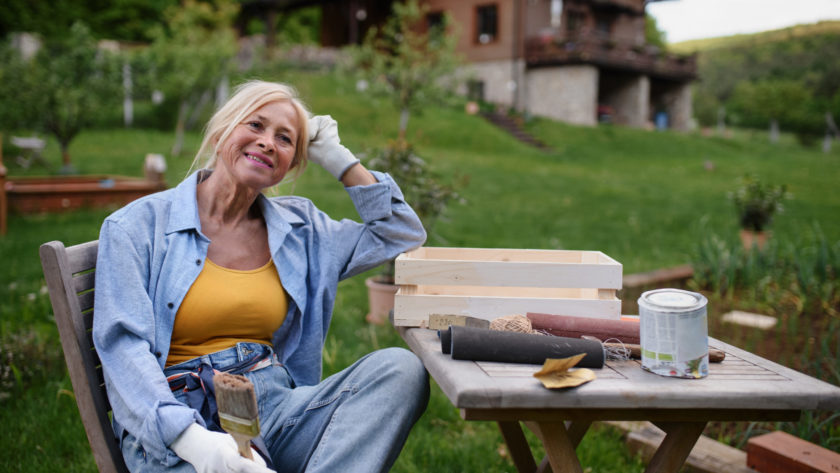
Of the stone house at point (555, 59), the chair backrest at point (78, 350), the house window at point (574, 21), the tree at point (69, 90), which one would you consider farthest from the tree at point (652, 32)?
the chair backrest at point (78, 350)

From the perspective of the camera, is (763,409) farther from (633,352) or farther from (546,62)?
(546,62)

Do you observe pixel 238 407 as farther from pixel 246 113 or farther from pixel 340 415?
pixel 246 113

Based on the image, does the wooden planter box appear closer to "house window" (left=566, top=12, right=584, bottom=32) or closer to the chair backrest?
the chair backrest

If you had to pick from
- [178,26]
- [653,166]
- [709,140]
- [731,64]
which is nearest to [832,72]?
[731,64]

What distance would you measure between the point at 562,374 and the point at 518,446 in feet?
3.06

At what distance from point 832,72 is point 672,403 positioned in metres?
53.4

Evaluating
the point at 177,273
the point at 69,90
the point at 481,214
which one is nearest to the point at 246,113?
the point at 177,273

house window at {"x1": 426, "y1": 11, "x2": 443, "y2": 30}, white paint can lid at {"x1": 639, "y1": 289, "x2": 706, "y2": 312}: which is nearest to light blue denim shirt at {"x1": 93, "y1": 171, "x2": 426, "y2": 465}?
white paint can lid at {"x1": 639, "y1": 289, "x2": 706, "y2": 312}

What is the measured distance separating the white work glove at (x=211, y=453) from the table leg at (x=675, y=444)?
3.09 feet

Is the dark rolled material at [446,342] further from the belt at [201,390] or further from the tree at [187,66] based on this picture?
the tree at [187,66]

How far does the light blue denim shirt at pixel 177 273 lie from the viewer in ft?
5.63

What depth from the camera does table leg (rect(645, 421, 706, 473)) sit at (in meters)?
1.58

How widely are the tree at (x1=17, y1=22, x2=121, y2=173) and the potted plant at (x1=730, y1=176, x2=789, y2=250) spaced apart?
9840 millimetres

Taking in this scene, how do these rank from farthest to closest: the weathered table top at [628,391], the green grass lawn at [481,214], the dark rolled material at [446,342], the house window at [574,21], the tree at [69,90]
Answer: the house window at [574,21]
the tree at [69,90]
the green grass lawn at [481,214]
the dark rolled material at [446,342]
the weathered table top at [628,391]
